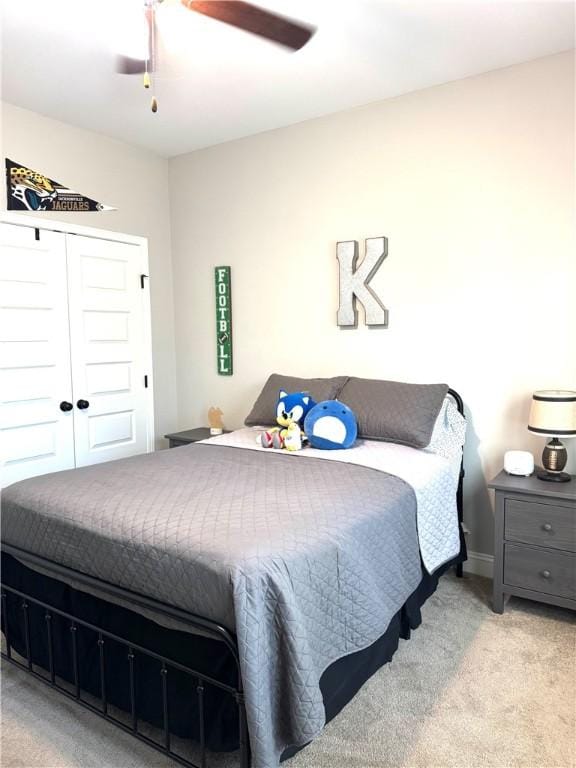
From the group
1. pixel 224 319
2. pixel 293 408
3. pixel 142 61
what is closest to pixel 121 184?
pixel 224 319

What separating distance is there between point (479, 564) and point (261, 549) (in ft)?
6.56

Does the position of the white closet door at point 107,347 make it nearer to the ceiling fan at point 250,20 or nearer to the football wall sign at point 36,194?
the football wall sign at point 36,194

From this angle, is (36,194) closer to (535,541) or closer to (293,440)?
(293,440)

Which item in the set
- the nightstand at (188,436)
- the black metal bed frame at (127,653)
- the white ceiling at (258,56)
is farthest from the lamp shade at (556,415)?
the nightstand at (188,436)

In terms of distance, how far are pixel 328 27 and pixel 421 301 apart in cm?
148

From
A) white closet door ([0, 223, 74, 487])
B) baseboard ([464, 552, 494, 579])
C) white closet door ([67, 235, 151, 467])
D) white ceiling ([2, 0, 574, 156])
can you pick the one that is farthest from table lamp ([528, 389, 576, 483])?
white closet door ([0, 223, 74, 487])

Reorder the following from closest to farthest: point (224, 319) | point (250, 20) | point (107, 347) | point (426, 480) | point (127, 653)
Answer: point (127, 653) < point (250, 20) < point (426, 480) < point (107, 347) < point (224, 319)

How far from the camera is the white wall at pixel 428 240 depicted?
9.23 ft

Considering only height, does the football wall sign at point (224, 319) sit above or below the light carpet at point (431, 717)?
above

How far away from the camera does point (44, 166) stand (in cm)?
343

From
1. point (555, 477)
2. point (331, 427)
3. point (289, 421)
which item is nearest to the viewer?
point (555, 477)

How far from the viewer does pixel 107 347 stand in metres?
3.59

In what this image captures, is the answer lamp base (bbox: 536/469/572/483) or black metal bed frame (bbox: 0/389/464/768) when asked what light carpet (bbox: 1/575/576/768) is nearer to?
black metal bed frame (bbox: 0/389/464/768)

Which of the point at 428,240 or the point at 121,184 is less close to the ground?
the point at 121,184
